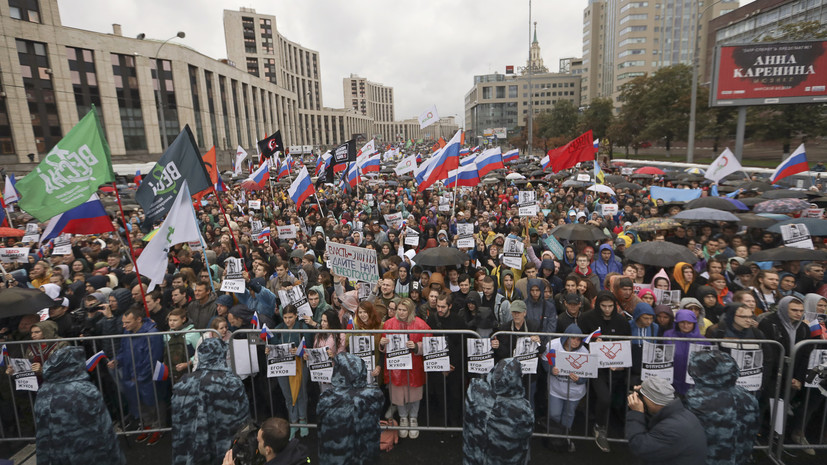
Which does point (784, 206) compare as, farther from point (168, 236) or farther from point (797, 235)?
point (168, 236)

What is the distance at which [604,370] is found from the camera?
4543 millimetres

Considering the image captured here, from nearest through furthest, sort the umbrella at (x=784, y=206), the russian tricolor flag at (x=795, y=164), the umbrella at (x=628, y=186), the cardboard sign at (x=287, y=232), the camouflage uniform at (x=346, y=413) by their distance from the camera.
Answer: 1. the camouflage uniform at (x=346, y=413)
2. the umbrella at (x=784, y=206)
3. the cardboard sign at (x=287, y=232)
4. the russian tricolor flag at (x=795, y=164)
5. the umbrella at (x=628, y=186)

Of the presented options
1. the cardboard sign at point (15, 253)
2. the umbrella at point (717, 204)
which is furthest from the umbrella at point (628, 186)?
the cardboard sign at point (15, 253)

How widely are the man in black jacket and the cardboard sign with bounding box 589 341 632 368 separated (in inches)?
6.4

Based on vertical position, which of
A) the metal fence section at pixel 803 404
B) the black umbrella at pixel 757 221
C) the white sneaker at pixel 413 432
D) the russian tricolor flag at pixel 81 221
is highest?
the russian tricolor flag at pixel 81 221

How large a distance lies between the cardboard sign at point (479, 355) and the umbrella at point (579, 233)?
4.16 metres

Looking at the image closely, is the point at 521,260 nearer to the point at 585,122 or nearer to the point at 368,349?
the point at 368,349

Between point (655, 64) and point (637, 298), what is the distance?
109m

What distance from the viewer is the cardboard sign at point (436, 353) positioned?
14.9 feet

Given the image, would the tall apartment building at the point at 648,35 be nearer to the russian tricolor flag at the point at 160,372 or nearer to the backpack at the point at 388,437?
the backpack at the point at 388,437

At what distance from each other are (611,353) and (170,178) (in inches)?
238

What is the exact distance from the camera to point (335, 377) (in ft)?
11.6

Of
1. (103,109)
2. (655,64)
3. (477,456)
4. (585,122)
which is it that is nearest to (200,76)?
(103,109)

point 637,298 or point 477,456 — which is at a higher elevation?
point 637,298
